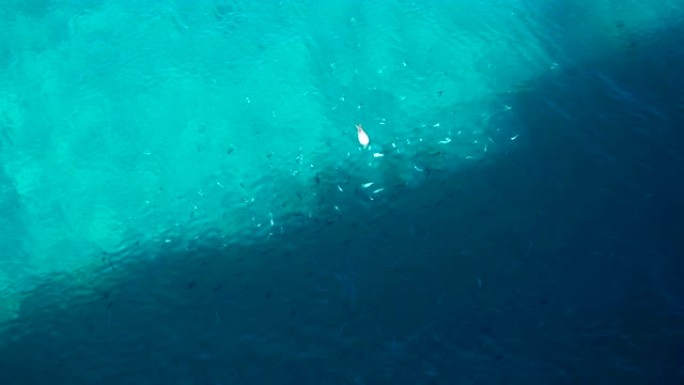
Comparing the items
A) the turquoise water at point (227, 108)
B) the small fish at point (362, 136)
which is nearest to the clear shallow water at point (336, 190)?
the turquoise water at point (227, 108)

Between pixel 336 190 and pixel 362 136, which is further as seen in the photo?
pixel 362 136

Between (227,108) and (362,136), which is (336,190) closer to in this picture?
(362,136)

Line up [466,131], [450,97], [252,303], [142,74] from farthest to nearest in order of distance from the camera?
[142,74] → [450,97] → [466,131] → [252,303]

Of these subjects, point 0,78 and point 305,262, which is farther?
point 0,78

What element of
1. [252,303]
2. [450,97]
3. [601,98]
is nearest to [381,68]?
[450,97]

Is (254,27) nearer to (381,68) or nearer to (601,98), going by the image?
(381,68)

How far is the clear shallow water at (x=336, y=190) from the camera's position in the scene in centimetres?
2631

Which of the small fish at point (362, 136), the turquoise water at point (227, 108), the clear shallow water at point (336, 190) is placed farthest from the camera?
the small fish at point (362, 136)

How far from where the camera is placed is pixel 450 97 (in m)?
36.8

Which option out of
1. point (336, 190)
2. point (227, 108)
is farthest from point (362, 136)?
point (227, 108)

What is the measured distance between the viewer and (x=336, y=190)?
32312 millimetres

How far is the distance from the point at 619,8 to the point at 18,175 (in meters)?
41.8

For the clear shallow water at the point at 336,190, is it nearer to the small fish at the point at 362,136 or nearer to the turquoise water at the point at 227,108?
the turquoise water at the point at 227,108

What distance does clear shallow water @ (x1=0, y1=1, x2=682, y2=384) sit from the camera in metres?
26.3
